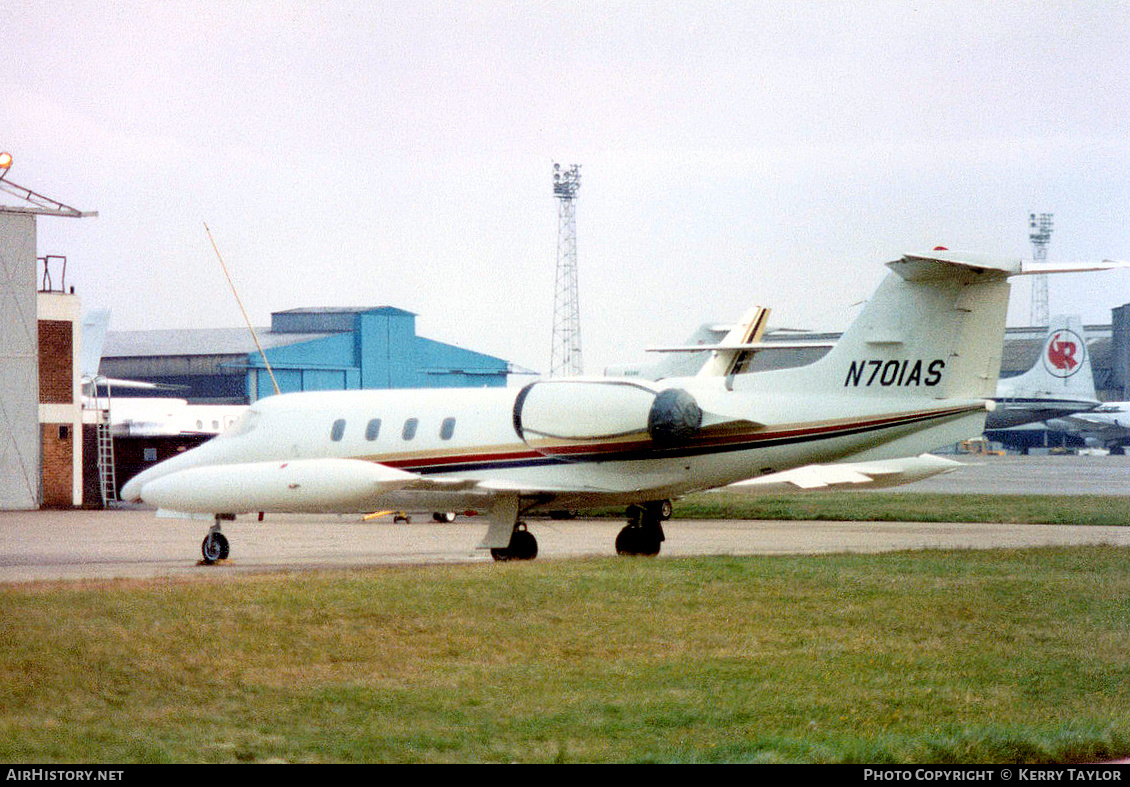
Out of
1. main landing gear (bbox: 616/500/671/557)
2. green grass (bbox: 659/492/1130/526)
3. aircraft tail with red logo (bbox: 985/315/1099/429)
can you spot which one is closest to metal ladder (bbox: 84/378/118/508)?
green grass (bbox: 659/492/1130/526)

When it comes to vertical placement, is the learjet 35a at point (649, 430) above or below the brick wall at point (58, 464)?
above

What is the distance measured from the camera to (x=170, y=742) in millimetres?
8773

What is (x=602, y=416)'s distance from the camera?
67.0 feet

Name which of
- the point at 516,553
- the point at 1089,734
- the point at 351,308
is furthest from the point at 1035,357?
the point at 1089,734

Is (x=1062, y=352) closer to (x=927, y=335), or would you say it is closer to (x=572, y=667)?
(x=927, y=335)

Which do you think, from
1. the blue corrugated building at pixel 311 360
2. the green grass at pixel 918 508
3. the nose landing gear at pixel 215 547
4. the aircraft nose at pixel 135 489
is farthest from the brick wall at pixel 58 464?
the nose landing gear at pixel 215 547

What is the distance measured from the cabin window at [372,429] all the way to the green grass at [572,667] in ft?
20.5

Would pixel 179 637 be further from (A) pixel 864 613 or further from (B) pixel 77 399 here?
(B) pixel 77 399

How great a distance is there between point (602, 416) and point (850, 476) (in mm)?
9980

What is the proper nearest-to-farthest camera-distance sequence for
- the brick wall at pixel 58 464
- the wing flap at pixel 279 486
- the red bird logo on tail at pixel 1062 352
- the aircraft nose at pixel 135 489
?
the wing flap at pixel 279 486
the aircraft nose at pixel 135 489
the brick wall at pixel 58 464
the red bird logo on tail at pixel 1062 352

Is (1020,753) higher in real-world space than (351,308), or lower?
lower

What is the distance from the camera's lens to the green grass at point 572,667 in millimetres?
9047

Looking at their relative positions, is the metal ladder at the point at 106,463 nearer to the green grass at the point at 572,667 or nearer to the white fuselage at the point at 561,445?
the white fuselage at the point at 561,445

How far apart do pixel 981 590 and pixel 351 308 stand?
204 feet
